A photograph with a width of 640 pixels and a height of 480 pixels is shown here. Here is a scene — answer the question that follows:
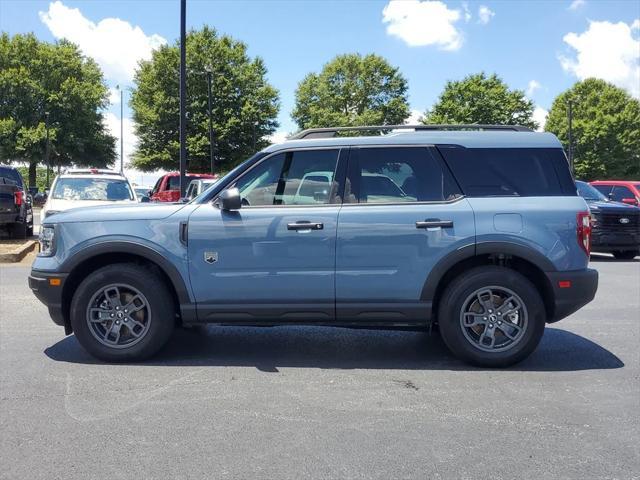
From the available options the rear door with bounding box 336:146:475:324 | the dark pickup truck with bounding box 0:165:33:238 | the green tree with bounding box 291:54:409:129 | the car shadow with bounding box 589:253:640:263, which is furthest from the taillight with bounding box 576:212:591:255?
the green tree with bounding box 291:54:409:129

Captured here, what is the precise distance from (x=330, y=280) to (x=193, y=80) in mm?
39932

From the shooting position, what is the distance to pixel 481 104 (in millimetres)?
57594

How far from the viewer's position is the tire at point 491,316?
17.1 ft

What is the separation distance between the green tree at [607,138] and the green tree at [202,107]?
3267cm

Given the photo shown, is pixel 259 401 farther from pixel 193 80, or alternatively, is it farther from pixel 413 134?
pixel 193 80

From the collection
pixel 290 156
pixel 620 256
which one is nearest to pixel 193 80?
pixel 620 256

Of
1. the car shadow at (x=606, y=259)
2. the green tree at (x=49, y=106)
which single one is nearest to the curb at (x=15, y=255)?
the car shadow at (x=606, y=259)

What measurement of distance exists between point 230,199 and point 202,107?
3888cm

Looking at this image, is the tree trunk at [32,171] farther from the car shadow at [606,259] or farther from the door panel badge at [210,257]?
the door panel badge at [210,257]

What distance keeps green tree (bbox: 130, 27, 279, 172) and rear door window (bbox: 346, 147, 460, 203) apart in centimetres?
3734

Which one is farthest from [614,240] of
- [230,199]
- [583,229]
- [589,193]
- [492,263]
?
[230,199]

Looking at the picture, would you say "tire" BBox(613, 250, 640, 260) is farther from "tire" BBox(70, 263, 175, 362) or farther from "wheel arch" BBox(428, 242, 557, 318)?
"tire" BBox(70, 263, 175, 362)

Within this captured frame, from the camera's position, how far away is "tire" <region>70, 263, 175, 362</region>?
5297 mm

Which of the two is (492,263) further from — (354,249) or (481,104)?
(481,104)
